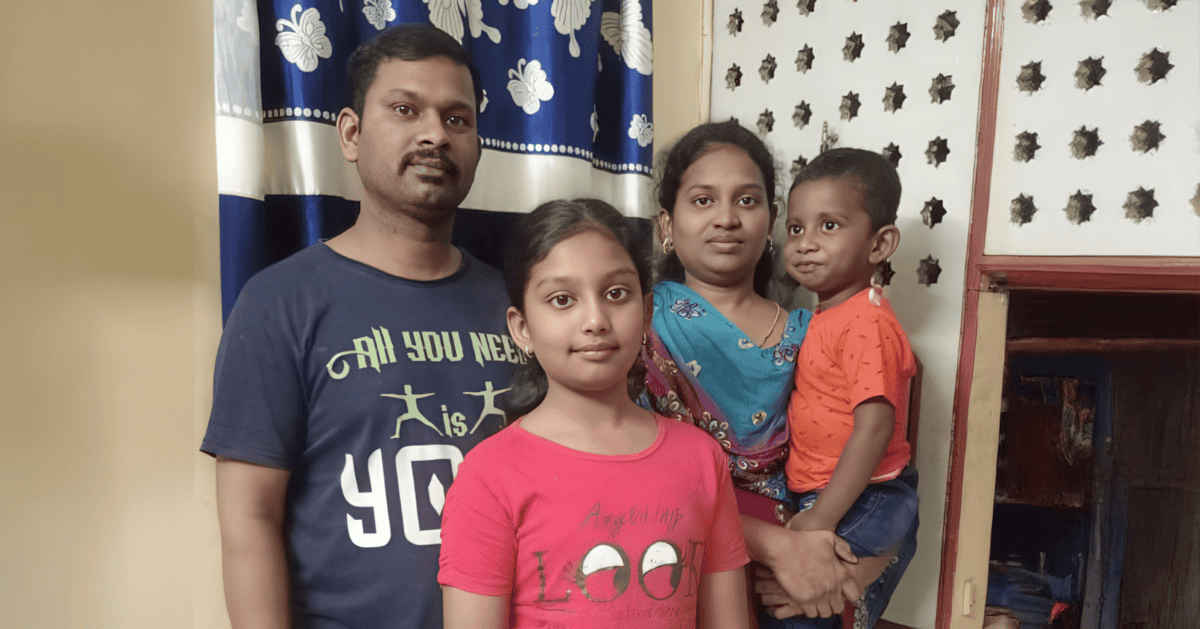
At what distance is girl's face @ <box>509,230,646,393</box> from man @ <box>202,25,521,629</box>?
0.23 metres

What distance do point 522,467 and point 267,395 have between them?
40cm

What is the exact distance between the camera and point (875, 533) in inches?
54.2

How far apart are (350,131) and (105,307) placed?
0.56 meters

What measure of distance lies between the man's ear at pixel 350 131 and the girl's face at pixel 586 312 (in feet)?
1.36

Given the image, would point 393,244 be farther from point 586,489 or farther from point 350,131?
point 586,489

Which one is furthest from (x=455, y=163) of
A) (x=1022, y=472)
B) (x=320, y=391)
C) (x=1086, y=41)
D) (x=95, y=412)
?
(x=1022, y=472)

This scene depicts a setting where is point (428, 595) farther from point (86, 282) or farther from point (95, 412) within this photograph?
point (86, 282)

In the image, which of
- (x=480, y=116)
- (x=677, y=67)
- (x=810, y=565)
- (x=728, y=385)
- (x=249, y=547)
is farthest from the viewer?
(x=677, y=67)

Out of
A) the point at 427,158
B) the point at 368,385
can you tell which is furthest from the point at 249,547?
the point at 427,158

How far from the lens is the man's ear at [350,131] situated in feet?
4.12

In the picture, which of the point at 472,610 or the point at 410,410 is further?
the point at 410,410

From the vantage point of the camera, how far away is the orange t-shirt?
135 cm

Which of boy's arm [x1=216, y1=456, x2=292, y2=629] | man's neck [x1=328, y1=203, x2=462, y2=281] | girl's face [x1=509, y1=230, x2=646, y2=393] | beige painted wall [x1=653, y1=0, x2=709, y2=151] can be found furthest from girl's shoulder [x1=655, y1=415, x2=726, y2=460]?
beige painted wall [x1=653, y1=0, x2=709, y2=151]

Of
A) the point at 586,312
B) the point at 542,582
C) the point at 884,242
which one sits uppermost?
the point at 884,242
